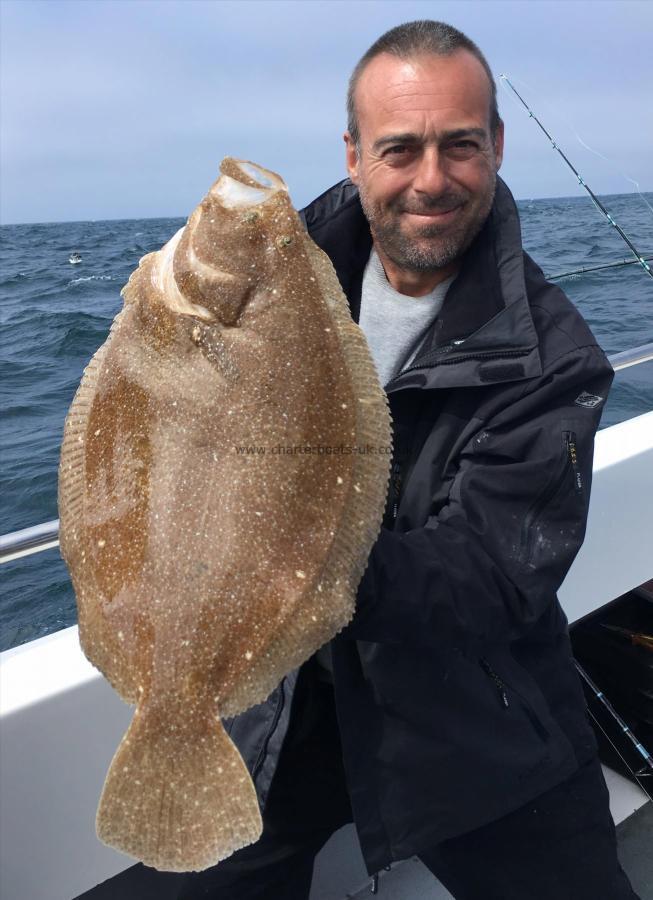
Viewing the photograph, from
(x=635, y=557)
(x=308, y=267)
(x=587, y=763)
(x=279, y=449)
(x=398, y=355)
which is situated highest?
(x=308, y=267)

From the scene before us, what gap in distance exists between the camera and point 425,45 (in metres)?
2.12

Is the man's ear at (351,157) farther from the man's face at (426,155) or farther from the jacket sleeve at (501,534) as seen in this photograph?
the jacket sleeve at (501,534)

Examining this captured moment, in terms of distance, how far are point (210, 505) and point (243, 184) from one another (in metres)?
0.78

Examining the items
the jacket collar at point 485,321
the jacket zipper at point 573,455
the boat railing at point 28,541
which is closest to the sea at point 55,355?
the boat railing at point 28,541

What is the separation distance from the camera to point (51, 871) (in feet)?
7.42

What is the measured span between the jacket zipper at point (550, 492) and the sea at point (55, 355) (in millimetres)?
2078

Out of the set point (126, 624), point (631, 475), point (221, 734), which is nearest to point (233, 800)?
point (221, 734)

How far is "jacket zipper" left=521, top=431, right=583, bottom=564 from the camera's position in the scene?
6.10ft

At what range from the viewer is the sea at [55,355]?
4226mm

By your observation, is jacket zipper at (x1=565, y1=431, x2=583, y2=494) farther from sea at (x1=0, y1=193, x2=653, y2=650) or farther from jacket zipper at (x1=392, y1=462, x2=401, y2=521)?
sea at (x1=0, y1=193, x2=653, y2=650)

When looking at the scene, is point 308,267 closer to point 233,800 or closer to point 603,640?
point 233,800

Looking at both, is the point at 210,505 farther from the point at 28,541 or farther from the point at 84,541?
the point at 28,541

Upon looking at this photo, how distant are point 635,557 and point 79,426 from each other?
2.81 m

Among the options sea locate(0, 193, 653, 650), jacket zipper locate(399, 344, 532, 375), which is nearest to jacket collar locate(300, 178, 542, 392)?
jacket zipper locate(399, 344, 532, 375)
